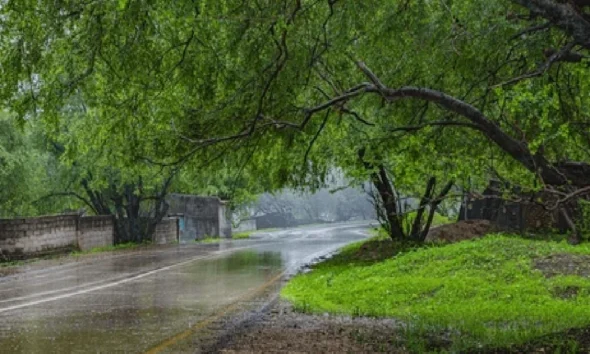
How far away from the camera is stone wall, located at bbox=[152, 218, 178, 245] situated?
3939 cm

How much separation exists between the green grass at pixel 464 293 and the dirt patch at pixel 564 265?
0.74 feet

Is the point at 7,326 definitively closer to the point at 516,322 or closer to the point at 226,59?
the point at 226,59

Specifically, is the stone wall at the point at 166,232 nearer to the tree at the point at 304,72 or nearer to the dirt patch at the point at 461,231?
the dirt patch at the point at 461,231

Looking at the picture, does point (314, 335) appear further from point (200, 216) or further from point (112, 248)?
point (200, 216)

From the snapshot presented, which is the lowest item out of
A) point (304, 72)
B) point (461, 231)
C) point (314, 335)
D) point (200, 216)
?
point (314, 335)

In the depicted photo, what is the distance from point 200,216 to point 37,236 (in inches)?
892

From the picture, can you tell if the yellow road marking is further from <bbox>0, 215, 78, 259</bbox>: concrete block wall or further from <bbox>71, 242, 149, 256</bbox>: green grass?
<bbox>71, 242, 149, 256</bbox>: green grass

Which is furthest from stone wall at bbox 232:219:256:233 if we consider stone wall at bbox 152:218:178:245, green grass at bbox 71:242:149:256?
green grass at bbox 71:242:149:256

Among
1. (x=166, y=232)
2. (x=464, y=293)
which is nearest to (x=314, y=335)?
(x=464, y=293)

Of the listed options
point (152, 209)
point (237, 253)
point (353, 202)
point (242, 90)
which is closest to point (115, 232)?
point (152, 209)

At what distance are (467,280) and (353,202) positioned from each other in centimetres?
8783

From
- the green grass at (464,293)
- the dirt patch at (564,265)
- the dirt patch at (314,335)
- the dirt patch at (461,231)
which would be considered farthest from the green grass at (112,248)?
the dirt patch at (314,335)

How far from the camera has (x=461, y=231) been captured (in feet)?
90.2

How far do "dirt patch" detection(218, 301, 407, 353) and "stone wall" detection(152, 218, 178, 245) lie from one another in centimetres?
2924
